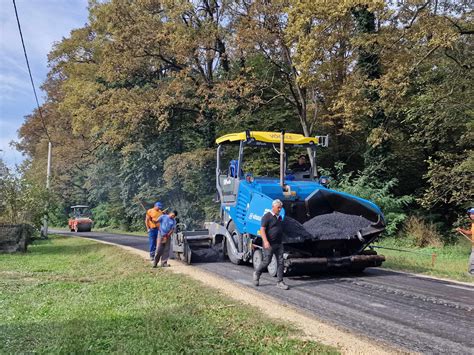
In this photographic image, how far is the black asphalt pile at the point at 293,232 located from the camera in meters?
9.17

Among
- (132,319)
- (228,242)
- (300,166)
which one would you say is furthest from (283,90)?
(132,319)

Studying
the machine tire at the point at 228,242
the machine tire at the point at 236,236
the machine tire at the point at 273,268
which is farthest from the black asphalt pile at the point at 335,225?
the machine tire at the point at 228,242

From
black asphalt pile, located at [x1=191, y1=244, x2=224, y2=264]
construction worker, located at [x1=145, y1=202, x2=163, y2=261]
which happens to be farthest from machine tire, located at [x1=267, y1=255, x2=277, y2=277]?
construction worker, located at [x1=145, y1=202, x2=163, y2=261]

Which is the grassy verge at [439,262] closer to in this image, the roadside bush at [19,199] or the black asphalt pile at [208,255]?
the black asphalt pile at [208,255]

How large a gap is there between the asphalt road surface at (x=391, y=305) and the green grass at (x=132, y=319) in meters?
1.01

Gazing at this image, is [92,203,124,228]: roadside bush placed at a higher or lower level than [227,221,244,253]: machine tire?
higher

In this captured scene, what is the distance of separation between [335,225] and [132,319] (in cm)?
496

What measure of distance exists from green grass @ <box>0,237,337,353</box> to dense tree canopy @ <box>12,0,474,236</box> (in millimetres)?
11262

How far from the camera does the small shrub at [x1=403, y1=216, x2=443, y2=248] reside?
17.8m

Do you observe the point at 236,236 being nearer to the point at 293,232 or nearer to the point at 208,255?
the point at 208,255

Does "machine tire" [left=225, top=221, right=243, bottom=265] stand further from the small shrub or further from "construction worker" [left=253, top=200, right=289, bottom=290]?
the small shrub

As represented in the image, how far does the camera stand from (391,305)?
7.11 m

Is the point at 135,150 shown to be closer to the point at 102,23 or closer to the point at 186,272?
the point at 102,23

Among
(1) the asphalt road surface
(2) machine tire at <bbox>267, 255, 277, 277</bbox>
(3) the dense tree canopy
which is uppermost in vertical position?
(3) the dense tree canopy
